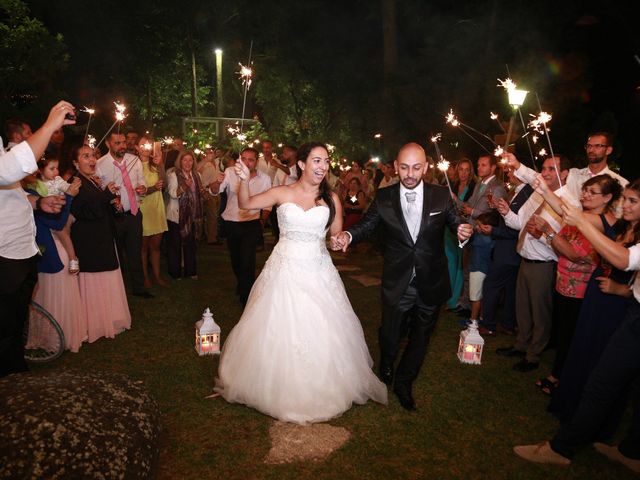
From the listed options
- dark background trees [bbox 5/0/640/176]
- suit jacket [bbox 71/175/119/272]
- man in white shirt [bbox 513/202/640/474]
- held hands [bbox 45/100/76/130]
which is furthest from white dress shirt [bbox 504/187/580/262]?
dark background trees [bbox 5/0/640/176]

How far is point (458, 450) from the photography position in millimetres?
3961

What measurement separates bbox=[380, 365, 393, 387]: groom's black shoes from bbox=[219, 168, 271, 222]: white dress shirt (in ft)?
10.3

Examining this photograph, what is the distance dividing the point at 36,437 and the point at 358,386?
2.52 meters

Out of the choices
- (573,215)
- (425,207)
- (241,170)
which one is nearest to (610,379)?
(573,215)

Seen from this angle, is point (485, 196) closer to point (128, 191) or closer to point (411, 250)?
point (411, 250)

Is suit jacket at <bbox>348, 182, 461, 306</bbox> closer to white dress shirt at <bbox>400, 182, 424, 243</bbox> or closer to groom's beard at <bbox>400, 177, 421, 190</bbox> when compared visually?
white dress shirt at <bbox>400, 182, 424, 243</bbox>

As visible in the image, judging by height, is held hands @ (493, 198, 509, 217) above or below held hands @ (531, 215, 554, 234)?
above

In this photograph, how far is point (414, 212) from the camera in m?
4.58

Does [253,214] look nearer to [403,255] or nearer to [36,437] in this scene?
[403,255]

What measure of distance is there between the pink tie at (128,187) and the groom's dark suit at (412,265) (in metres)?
3.99

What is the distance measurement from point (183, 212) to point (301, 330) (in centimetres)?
497

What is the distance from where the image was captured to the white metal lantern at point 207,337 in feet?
18.1

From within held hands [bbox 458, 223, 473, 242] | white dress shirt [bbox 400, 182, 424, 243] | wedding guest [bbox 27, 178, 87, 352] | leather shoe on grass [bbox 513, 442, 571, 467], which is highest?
white dress shirt [bbox 400, 182, 424, 243]

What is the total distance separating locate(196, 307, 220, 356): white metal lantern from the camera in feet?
18.1
